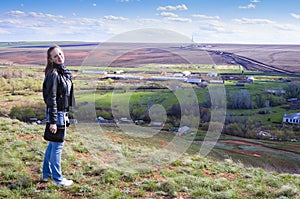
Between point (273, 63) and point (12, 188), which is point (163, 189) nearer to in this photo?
point (12, 188)

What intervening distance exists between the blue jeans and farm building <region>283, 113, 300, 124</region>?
42.7 metres

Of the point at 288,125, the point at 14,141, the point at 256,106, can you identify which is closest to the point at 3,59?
the point at 256,106

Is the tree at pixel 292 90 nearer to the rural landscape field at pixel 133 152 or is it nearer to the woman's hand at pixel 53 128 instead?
the rural landscape field at pixel 133 152

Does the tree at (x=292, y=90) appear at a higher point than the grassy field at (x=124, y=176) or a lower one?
lower

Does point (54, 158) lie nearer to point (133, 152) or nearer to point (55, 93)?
point (55, 93)

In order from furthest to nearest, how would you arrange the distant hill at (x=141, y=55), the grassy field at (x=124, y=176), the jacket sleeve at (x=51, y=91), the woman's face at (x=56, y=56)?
1. the distant hill at (x=141, y=55)
2. the grassy field at (x=124, y=176)
3. the woman's face at (x=56, y=56)
4. the jacket sleeve at (x=51, y=91)

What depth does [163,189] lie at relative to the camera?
5.53 m

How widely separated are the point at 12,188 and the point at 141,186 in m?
2.43

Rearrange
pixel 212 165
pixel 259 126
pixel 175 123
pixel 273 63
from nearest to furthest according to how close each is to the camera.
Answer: pixel 212 165
pixel 175 123
pixel 259 126
pixel 273 63

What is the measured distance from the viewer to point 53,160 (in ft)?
16.8

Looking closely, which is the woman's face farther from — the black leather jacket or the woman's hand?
the woman's hand

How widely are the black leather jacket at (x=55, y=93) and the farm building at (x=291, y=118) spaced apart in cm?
4307

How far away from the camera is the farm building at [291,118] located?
1639 inches

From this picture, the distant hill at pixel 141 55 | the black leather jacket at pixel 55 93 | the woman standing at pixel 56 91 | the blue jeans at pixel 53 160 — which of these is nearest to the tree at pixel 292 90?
the distant hill at pixel 141 55
